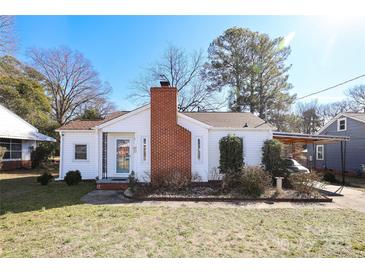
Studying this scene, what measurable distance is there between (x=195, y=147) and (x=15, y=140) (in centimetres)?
1683

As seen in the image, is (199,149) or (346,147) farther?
(346,147)

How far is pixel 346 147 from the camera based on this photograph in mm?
17844

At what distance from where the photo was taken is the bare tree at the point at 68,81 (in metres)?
29.4

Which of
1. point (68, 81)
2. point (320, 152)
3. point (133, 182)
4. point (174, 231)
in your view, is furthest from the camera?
point (68, 81)

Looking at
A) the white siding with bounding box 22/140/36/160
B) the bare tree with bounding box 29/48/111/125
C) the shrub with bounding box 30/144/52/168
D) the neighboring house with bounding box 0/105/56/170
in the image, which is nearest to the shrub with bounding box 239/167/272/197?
the neighboring house with bounding box 0/105/56/170

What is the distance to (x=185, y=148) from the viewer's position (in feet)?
33.8

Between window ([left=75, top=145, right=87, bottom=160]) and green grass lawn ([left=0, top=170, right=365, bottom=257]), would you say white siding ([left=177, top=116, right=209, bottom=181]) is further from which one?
window ([left=75, top=145, right=87, bottom=160])

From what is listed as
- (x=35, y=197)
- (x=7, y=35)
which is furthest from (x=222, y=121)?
(x=7, y=35)

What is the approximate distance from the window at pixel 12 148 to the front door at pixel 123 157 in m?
11.9

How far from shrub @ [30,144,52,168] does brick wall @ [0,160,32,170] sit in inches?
18.2

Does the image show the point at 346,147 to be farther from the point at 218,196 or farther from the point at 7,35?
the point at 7,35

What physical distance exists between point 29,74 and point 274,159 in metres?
32.3

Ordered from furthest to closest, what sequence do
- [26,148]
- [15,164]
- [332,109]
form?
[332,109] < [26,148] < [15,164]
